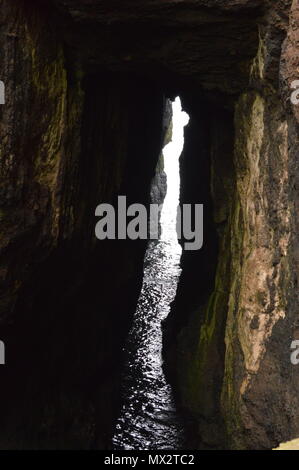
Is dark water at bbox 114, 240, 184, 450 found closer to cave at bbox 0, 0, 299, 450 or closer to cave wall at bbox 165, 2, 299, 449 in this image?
cave at bbox 0, 0, 299, 450

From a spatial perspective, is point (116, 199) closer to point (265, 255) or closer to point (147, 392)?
point (147, 392)

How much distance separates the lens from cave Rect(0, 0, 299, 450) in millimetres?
6141

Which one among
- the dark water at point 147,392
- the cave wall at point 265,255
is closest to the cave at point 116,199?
the cave wall at point 265,255

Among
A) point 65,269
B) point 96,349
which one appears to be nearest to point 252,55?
point 65,269

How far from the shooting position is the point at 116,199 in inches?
450

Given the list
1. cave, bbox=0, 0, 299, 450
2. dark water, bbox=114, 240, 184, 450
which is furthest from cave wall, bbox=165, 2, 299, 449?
dark water, bbox=114, 240, 184, 450

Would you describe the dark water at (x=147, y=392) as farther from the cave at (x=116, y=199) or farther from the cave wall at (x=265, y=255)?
the cave wall at (x=265, y=255)

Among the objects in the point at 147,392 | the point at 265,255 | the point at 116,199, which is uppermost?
the point at 116,199

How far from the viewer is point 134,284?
49.6 ft

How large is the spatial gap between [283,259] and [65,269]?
443 cm

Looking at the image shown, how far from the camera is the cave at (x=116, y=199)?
20.1ft

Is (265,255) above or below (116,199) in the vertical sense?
below

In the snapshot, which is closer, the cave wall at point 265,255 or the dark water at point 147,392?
the cave wall at point 265,255

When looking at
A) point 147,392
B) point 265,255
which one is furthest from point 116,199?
point 265,255
